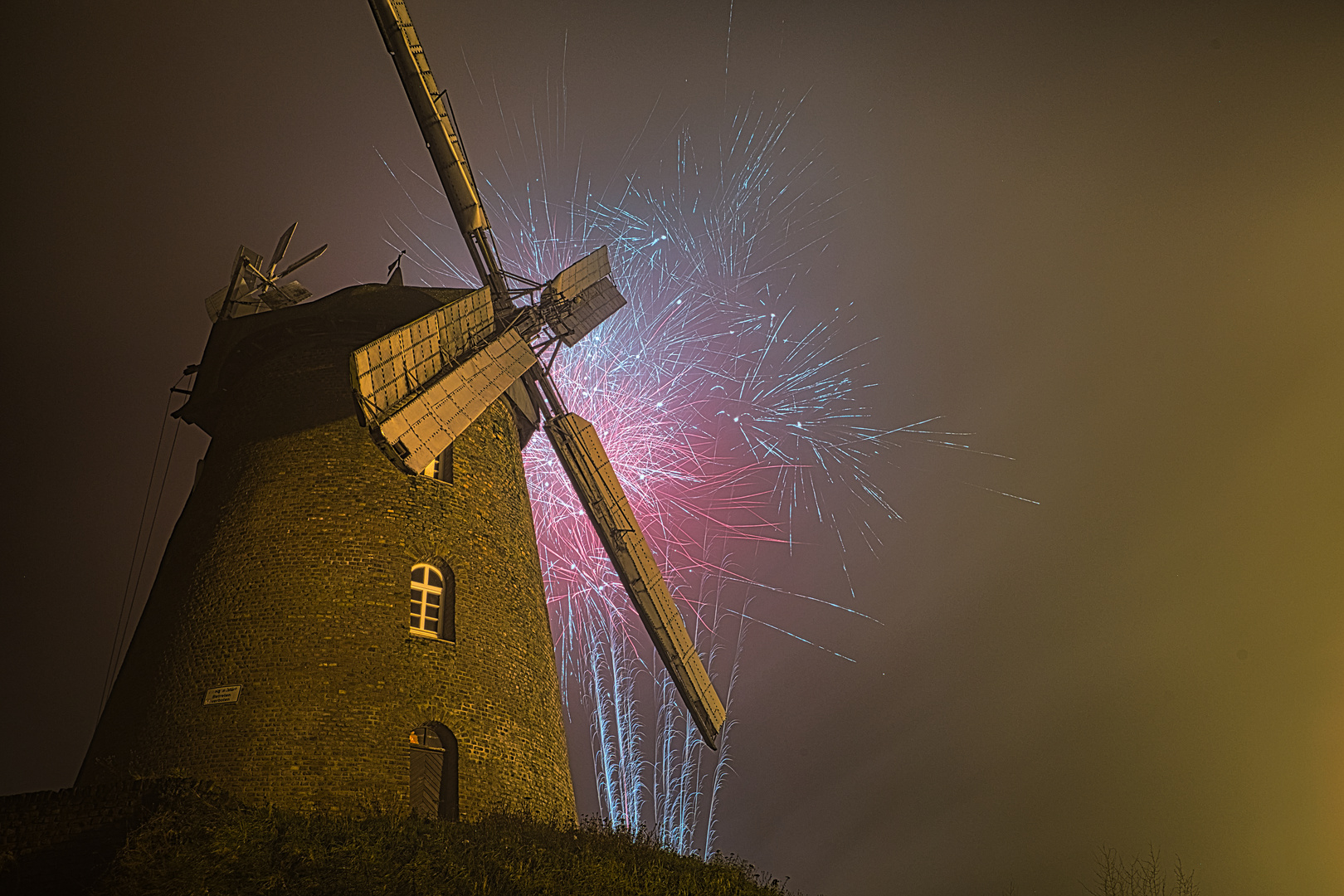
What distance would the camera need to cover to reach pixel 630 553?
2039cm

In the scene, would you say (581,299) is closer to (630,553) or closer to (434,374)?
(630,553)

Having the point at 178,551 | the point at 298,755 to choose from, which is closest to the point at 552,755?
the point at 298,755

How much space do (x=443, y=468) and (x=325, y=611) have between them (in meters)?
3.40

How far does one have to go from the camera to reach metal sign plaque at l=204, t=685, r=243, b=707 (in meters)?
14.5

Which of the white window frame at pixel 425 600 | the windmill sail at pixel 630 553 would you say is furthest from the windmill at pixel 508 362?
the white window frame at pixel 425 600

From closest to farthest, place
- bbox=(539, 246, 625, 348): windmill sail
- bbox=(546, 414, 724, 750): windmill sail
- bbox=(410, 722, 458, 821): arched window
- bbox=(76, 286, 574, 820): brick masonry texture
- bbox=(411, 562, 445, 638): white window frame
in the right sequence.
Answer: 1. bbox=(76, 286, 574, 820): brick masonry texture
2. bbox=(410, 722, 458, 821): arched window
3. bbox=(411, 562, 445, 638): white window frame
4. bbox=(546, 414, 724, 750): windmill sail
5. bbox=(539, 246, 625, 348): windmill sail

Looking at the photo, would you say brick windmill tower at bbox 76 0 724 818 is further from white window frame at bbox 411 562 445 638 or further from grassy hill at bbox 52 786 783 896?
grassy hill at bbox 52 786 783 896

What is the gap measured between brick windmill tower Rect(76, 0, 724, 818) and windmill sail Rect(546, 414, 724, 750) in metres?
1.55

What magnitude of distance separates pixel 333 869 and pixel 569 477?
33.6ft

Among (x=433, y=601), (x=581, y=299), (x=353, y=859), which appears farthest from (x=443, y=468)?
(x=353, y=859)

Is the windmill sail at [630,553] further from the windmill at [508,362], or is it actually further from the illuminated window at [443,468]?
the illuminated window at [443,468]

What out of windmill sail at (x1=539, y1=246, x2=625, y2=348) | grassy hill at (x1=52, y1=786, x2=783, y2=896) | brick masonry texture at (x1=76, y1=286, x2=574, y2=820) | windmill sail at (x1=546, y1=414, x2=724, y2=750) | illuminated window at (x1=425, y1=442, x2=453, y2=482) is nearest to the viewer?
grassy hill at (x1=52, y1=786, x2=783, y2=896)

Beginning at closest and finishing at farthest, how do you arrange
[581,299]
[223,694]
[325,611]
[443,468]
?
[223,694]
[325,611]
[443,468]
[581,299]

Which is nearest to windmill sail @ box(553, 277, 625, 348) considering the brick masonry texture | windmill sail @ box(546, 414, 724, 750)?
windmill sail @ box(546, 414, 724, 750)
